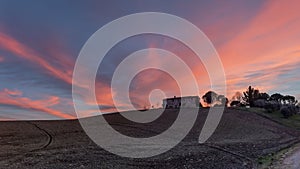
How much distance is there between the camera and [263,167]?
62.1 feet

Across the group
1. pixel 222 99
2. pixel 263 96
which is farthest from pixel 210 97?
pixel 263 96

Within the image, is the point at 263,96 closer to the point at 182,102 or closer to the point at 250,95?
the point at 250,95

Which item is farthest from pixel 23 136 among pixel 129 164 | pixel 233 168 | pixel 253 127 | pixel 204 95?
pixel 204 95

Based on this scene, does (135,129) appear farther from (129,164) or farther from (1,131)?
(129,164)

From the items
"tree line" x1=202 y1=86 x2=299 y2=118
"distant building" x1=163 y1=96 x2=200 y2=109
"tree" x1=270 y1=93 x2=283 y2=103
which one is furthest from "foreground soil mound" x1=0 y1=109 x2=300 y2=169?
"tree" x1=270 y1=93 x2=283 y2=103

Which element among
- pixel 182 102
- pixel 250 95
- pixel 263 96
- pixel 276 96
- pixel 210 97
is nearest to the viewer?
pixel 182 102

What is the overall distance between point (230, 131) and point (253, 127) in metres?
6.34

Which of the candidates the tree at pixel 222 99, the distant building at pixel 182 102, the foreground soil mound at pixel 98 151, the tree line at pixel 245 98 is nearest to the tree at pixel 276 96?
the tree line at pixel 245 98

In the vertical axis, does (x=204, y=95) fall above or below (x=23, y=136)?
above

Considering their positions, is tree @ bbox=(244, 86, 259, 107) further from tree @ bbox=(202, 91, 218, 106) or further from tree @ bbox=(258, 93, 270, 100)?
tree @ bbox=(202, 91, 218, 106)

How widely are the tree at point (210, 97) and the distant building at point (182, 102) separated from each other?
46.6 feet

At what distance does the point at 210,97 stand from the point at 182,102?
18308 millimetres

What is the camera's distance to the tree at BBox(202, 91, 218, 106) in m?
83.5

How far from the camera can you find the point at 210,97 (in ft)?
277
